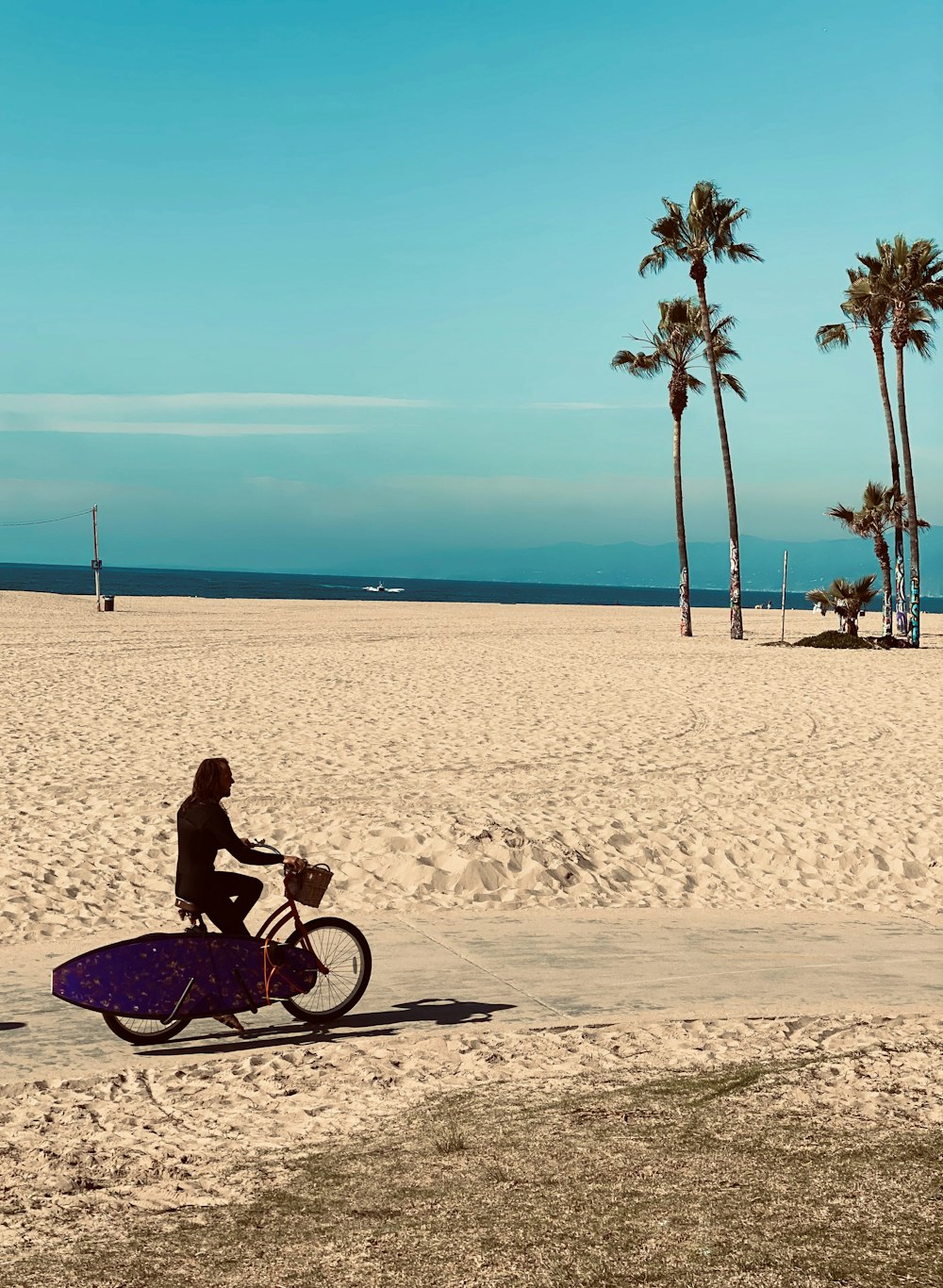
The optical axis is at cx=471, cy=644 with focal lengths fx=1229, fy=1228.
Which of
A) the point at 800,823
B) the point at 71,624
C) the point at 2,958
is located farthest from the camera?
the point at 71,624

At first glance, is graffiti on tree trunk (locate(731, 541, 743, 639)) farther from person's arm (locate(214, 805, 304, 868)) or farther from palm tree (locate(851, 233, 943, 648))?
person's arm (locate(214, 805, 304, 868))

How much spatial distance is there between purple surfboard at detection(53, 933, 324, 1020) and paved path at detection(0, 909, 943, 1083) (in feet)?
0.93

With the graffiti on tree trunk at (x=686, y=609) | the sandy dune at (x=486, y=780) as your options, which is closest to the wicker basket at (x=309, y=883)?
the sandy dune at (x=486, y=780)

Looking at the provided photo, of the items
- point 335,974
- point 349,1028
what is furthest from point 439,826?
point 349,1028

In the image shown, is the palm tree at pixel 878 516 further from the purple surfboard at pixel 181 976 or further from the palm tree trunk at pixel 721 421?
the purple surfboard at pixel 181 976

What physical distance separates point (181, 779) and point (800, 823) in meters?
6.79

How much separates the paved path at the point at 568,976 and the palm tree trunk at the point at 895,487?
1360 inches

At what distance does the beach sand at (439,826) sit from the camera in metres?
5.60

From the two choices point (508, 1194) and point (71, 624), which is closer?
point (508, 1194)

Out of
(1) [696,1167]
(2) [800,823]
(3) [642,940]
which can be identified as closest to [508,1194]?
(1) [696,1167]

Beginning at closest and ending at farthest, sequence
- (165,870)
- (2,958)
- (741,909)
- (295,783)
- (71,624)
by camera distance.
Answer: (2,958) < (741,909) < (165,870) < (295,783) < (71,624)

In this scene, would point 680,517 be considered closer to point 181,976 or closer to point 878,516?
point 878,516

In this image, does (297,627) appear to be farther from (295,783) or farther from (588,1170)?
(588,1170)

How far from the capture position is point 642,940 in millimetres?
8562
